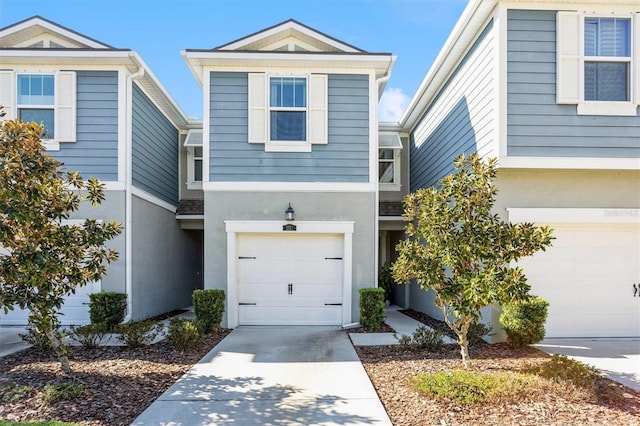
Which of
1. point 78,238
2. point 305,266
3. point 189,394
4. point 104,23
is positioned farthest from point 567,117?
point 104,23

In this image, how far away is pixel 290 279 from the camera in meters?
8.62

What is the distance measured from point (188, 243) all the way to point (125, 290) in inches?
171

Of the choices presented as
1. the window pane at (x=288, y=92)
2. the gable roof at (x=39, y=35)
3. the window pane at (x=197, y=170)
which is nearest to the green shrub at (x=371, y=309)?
the window pane at (x=288, y=92)

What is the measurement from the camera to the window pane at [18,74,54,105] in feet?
27.5

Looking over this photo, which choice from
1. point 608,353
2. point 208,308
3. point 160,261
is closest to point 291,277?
point 208,308

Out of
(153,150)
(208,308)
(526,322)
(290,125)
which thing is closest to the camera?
(526,322)

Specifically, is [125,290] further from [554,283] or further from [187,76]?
[554,283]

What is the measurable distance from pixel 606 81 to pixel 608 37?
0.78 meters

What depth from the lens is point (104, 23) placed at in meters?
9.25

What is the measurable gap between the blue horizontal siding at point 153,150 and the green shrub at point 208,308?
10.6 ft

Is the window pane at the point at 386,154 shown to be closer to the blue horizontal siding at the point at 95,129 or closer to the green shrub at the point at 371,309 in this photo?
the green shrub at the point at 371,309

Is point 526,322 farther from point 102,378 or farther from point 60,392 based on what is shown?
point 60,392

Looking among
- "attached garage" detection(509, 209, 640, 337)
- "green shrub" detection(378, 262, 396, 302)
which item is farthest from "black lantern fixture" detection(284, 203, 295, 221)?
"attached garage" detection(509, 209, 640, 337)

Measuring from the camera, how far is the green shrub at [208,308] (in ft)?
25.5
